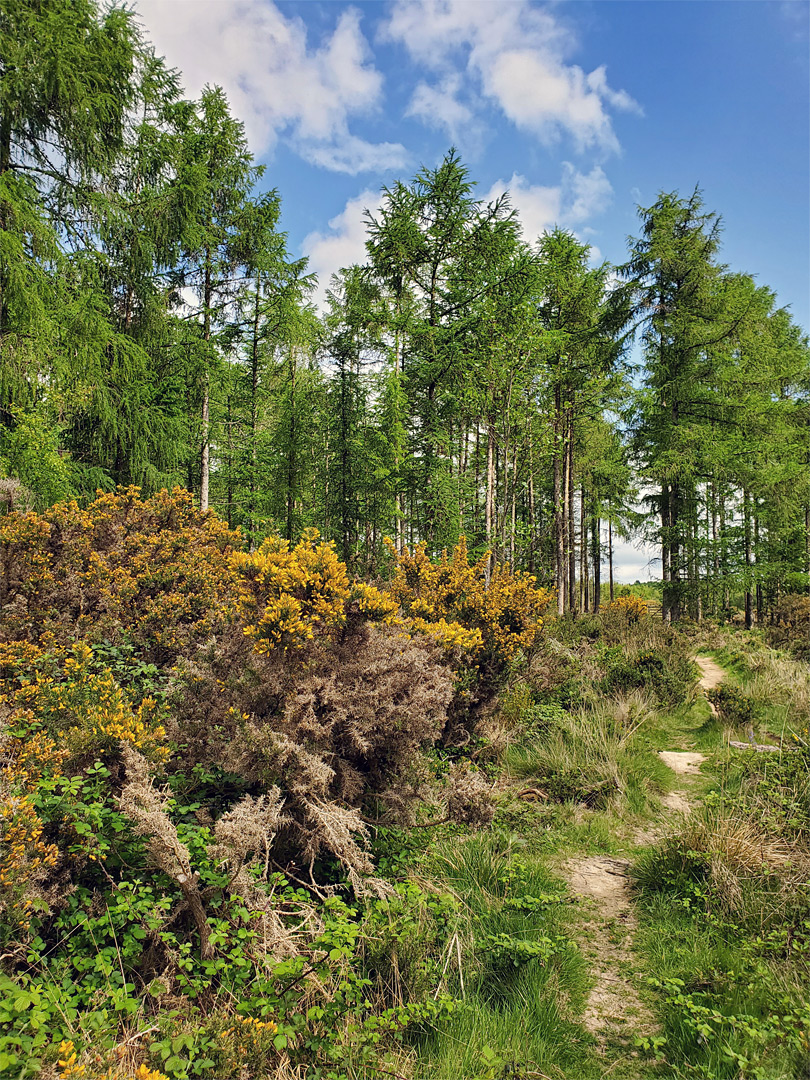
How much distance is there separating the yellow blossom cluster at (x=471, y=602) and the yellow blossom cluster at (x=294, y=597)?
1771 mm

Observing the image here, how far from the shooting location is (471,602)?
5.60m

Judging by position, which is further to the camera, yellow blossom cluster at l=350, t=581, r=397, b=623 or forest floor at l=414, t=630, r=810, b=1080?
yellow blossom cluster at l=350, t=581, r=397, b=623

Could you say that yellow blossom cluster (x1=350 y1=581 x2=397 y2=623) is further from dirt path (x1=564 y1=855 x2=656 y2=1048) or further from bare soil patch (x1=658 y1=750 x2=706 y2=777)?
bare soil patch (x1=658 y1=750 x2=706 y2=777)

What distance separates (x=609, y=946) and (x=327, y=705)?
202 centimetres

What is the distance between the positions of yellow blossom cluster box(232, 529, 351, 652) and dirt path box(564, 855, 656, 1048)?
2291 millimetres

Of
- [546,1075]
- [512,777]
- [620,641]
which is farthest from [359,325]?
[546,1075]

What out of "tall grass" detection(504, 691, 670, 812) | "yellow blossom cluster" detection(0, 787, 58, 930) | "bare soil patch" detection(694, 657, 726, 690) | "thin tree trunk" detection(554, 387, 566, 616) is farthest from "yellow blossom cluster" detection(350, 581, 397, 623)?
"thin tree trunk" detection(554, 387, 566, 616)

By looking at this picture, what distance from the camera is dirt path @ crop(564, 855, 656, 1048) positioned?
234 cm

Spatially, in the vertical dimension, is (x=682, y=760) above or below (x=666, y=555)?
below

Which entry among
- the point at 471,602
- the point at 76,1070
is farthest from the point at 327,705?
the point at 471,602

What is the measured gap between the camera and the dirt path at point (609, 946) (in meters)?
2.34

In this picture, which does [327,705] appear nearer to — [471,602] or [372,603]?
[372,603]

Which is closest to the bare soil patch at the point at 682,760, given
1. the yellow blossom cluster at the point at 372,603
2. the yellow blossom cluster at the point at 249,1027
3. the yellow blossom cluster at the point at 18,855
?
the yellow blossom cluster at the point at 372,603

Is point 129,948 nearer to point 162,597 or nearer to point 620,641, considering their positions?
point 162,597
